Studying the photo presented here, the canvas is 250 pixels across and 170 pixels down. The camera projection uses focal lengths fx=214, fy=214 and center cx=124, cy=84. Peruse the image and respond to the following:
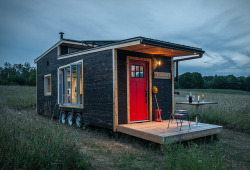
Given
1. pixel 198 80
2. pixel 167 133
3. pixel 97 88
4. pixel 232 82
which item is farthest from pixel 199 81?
pixel 167 133

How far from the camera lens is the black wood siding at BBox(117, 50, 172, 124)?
677 cm

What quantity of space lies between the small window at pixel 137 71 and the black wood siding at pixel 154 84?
0.38 meters

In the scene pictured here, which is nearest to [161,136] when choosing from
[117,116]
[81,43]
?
[117,116]

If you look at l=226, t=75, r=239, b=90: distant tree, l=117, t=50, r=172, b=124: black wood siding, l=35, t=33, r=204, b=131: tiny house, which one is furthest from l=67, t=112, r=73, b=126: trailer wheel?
l=226, t=75, r=239, b=90: distant tree

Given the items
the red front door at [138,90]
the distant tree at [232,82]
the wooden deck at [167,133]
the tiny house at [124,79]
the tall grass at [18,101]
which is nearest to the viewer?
the wooden deck at [167,133]

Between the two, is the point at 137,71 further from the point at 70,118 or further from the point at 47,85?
the point at 47,85

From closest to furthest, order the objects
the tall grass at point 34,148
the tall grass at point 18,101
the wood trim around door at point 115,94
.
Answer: the tall grass at point 34,148 → the wood trim around door at point 115,94 → the tall grass at point 18,101

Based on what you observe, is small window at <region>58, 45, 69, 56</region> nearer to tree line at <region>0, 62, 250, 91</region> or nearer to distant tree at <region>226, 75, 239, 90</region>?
tree line at <region>0, 62, 250, 91</region>

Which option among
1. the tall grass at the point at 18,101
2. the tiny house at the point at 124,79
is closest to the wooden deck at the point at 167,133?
the tiny house at the point at 124,79

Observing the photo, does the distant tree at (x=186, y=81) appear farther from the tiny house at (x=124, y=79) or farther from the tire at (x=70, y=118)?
the tire at (x=70, y=118)

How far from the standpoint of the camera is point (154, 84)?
7.72m

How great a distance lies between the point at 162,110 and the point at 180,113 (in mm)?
1935

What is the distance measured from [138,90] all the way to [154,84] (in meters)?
0.73

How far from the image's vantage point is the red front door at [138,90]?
718cm
